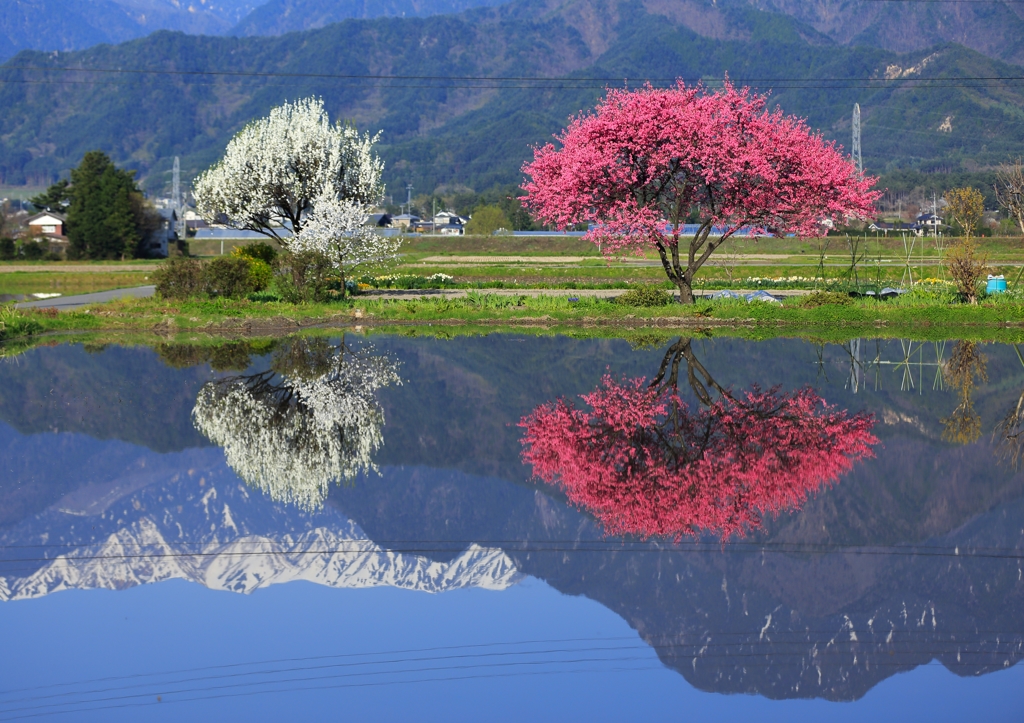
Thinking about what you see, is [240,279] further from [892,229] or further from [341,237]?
[892,229]

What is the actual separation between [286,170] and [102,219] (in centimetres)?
4249

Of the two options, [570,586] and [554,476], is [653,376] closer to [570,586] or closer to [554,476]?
[554,476]

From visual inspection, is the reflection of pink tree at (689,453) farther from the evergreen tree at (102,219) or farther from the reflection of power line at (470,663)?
the evergreen tree at (102,219)

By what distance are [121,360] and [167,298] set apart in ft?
30.2

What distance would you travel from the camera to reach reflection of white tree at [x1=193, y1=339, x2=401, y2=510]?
12938 mm

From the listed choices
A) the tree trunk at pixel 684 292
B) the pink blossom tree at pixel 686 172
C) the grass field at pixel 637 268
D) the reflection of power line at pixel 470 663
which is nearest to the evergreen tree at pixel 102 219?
the grass field at pixel 637 268

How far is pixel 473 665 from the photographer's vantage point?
25.0 feet

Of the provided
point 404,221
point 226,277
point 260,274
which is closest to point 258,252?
point 260,274

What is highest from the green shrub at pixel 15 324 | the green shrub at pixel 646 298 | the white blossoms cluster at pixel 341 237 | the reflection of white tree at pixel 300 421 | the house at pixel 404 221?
the house at pixel 404 221

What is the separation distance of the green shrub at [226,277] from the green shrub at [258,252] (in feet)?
15.7

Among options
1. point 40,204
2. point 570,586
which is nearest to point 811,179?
point 570,586

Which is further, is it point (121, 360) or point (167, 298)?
point (167, 298)

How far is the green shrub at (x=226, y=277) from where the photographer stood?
33.2m

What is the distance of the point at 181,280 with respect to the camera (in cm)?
3341
